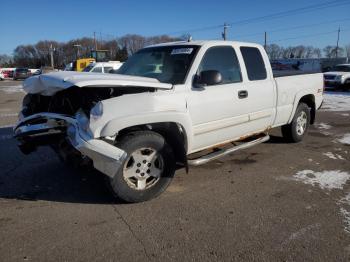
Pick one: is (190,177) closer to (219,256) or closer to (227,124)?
(227,124)

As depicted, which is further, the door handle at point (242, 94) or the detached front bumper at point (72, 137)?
the door handle at point (242, 94)

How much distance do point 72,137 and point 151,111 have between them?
906 mm

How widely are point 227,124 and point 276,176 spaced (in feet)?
3.40

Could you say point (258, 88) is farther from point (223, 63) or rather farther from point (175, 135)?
point (175, 135)

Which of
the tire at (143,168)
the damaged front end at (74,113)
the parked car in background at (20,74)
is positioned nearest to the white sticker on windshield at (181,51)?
the damaged front end at (74,113)

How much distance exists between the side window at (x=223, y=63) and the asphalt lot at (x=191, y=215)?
140cm

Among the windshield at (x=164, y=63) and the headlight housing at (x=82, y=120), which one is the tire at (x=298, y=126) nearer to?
the windshield at (x=164, y=63)

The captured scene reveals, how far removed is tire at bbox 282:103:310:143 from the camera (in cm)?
672

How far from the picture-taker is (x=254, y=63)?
18.3ft

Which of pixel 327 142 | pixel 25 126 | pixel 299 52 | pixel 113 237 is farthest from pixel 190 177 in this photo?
pixel 299 52

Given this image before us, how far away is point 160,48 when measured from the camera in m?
5.27

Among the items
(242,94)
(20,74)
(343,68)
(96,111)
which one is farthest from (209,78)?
(20,74)

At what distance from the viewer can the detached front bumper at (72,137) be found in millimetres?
3592

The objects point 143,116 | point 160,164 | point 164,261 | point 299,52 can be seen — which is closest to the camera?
point 164,261
